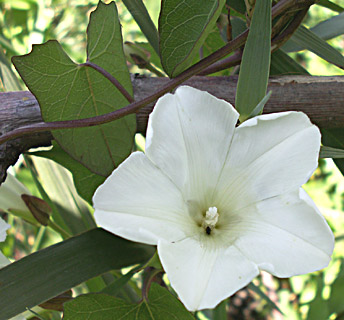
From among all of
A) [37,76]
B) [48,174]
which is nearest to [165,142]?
[37,76]

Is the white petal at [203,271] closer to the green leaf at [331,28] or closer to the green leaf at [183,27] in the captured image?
the green leaf at [183,27]

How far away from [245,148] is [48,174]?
39 centimetres

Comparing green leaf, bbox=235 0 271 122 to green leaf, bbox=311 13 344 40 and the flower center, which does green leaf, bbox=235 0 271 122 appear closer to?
the flower center

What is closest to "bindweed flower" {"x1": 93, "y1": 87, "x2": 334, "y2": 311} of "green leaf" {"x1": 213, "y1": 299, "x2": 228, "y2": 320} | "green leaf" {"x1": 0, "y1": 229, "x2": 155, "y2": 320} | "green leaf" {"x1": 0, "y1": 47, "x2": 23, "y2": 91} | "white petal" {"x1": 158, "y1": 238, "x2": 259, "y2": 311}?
"white petal" {"x1": 158, "y1": 238, "x2": 259, "y2": 311}

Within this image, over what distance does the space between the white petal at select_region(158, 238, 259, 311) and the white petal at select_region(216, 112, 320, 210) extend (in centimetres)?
6

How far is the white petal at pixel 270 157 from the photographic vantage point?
322mm

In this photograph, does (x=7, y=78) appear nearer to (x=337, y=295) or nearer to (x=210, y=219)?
(x=210, y=219)

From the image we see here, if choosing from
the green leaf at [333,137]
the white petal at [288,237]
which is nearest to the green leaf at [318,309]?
the green leaf at [333,137]

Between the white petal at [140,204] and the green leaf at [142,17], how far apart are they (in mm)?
178

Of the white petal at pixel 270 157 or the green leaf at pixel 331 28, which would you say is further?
the green leaf at pixel 331 28

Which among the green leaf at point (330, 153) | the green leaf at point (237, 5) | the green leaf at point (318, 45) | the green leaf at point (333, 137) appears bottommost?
the green leaf at point (333, 137)

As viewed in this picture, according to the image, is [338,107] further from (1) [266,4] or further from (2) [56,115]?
(2) [56,115]

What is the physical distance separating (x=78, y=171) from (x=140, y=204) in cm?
16

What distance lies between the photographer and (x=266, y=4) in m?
0.35
